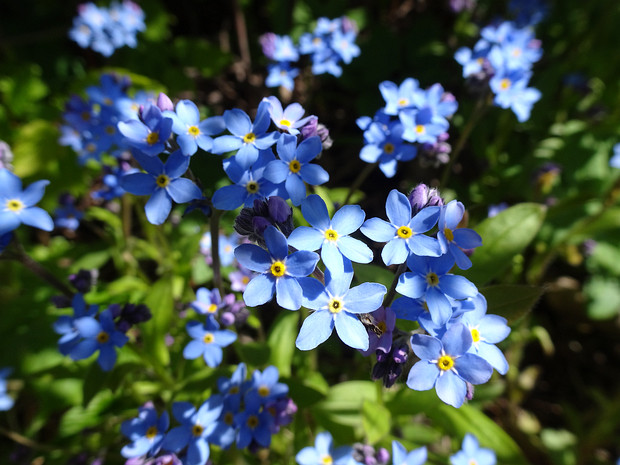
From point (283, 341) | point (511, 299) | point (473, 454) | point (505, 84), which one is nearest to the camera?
point (511, 299)

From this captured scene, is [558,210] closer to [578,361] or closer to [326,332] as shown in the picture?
[578,361]

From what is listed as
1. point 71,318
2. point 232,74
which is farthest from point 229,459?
point 232,74

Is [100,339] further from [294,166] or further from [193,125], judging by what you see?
[294,166]

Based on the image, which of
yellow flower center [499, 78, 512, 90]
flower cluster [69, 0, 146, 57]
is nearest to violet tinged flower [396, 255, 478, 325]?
yellow flower center [499, 78, 512, 90]

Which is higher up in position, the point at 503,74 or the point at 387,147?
the point at 503,74

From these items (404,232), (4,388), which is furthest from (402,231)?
(4,388)

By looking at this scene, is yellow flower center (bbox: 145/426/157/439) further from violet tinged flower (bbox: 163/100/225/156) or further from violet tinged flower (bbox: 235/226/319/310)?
violet tinged flower (bbox: 163/100/225/156)

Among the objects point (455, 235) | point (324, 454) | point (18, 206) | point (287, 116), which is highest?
point (287, 116)

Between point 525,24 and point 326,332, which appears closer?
point 326,332
